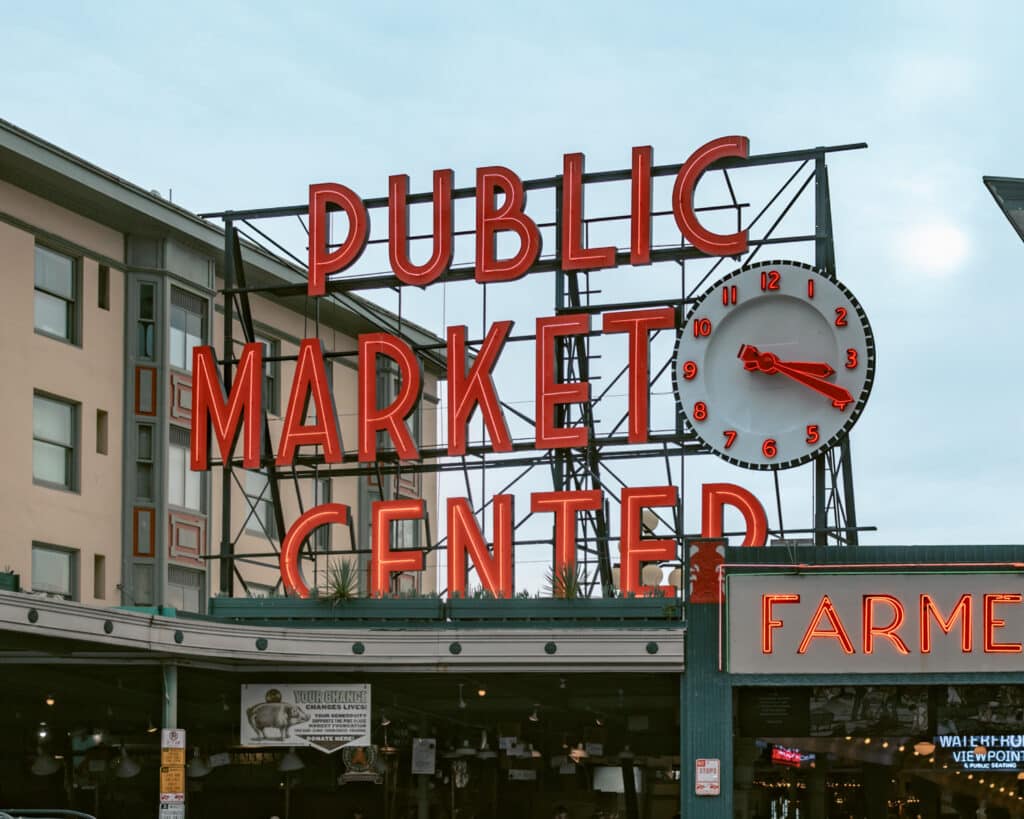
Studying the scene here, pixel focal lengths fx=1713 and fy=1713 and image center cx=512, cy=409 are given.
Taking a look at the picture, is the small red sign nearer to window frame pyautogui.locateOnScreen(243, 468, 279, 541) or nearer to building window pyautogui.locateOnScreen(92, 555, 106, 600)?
building window pyautogui.locateOnScreen(92, 555, 106, 600)

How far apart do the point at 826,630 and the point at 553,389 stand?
428 inches

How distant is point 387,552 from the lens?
35.9m

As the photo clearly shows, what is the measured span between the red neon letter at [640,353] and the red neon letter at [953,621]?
1014cm

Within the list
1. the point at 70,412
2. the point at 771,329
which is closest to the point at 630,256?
the point at 771,329

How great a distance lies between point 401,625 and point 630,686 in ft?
15.5

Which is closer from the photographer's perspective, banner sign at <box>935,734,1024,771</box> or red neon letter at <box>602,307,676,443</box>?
banner sign at <box>935,734,1024,771</box>

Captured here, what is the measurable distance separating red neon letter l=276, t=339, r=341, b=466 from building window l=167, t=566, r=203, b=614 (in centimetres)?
1025

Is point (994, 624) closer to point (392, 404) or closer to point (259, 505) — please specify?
point (392, 404)

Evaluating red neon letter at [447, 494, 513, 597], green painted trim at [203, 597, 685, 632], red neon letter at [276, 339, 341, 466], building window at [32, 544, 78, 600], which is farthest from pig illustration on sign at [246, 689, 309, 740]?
building window at [32, 544, 78, 600]

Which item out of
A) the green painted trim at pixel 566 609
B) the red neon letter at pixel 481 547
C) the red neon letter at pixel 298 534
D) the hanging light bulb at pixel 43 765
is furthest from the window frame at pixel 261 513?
the green painted trim at pixel 566 609

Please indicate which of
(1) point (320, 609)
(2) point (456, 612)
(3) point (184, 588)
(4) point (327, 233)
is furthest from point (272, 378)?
(2) point (456, 612)

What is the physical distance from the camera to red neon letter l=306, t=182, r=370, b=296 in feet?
132

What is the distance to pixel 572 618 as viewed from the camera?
30.2 metres

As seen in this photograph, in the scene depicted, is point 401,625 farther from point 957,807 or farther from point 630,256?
point 957,807
